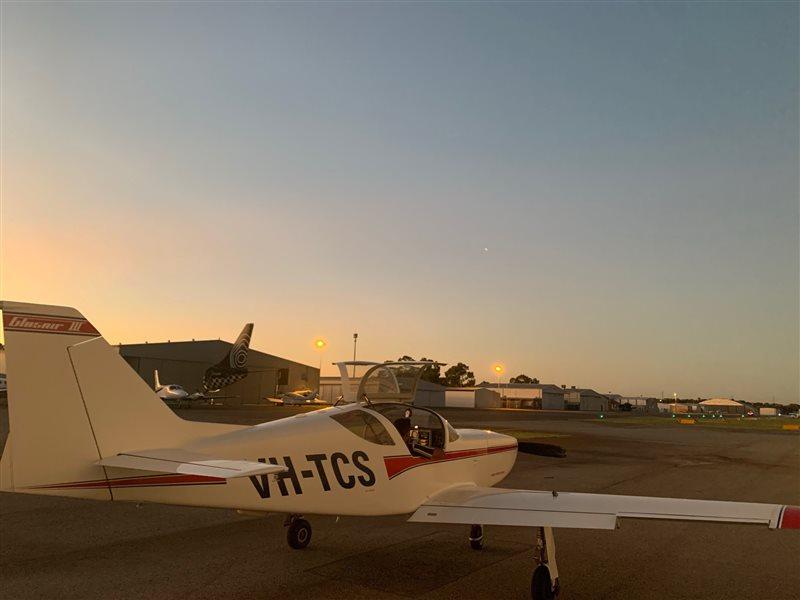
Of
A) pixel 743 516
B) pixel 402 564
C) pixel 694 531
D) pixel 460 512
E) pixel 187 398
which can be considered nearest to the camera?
pixel 743 516

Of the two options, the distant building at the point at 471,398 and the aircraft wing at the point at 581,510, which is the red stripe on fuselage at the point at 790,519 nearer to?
the aircraft wing at the point at 581,510

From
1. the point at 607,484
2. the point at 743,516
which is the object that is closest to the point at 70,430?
the point at 743,516

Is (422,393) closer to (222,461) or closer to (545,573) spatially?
(545,573)

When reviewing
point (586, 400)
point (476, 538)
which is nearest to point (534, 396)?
point (586, 400)

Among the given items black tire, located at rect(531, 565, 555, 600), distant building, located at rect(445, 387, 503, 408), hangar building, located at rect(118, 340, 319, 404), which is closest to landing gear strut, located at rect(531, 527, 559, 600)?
black tire, located at rect(531, 565, 555, 600)

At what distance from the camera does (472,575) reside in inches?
242

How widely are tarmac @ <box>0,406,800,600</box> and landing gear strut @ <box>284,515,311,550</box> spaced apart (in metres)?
0.13

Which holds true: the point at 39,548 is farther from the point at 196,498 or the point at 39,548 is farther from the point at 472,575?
the point at 472,575

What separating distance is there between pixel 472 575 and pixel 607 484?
25.6 feet

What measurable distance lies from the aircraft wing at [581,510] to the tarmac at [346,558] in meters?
0.76

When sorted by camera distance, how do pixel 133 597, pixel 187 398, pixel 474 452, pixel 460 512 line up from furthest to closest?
pixel 187 398
pixel 474 452
pixel 460 512
pixel 133 597

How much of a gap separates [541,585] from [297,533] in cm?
317

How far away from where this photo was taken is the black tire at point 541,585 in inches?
207

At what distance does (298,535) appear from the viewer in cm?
696
